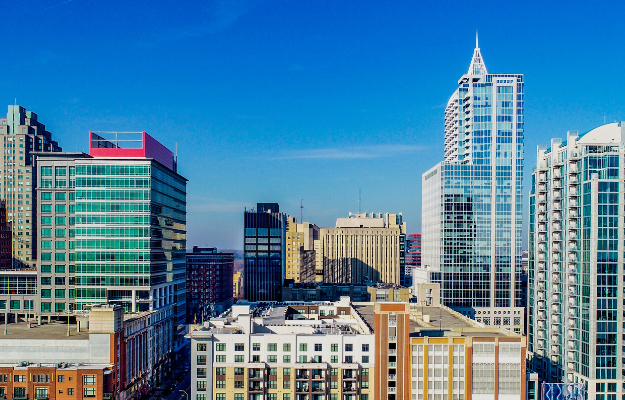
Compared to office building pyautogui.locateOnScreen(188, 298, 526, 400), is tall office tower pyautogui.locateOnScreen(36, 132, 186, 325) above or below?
above

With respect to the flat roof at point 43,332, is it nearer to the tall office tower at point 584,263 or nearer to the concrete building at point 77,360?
the concrete building at point 77,360

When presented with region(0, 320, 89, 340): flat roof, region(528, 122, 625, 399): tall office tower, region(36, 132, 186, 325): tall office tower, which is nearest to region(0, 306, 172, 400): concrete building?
region(0, 320, 89, 340): flat roof

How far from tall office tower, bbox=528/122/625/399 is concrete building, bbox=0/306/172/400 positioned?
9704cm

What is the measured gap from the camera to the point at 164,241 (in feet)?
505

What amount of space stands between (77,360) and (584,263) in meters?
108

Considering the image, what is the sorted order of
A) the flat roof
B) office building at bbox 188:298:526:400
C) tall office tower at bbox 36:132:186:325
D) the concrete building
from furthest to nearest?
tall office tower at bbox 36:132:186:325 < the flat roof < the concrete building < office building at bbox 188:298:526:400

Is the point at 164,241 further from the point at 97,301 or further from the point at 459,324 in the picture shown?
the point at 459,324

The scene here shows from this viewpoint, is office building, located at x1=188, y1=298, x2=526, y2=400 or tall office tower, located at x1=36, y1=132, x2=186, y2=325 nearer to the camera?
office building, located at x1=188, y1=298, x2=526, y2=400

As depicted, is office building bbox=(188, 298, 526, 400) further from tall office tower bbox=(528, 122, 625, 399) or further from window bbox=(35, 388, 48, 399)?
tall office tower bbox=(528, 122, 625, 399)

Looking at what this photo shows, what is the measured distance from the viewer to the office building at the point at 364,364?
329ft

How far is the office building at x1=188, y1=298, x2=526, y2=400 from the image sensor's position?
100188mm

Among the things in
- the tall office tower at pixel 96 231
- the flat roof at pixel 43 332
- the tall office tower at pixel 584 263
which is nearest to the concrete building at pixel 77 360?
the flat roof at pixel 43 332

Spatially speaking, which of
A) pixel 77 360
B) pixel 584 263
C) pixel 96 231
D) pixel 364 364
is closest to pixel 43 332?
pixel 77 360

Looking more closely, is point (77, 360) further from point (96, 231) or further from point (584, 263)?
point (584, 263)
